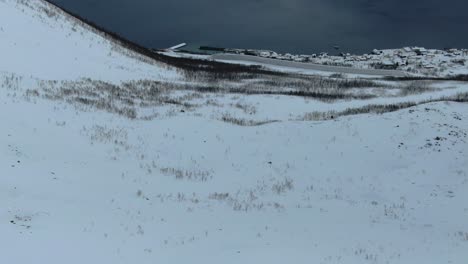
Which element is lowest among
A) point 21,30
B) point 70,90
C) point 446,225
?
point 446,225

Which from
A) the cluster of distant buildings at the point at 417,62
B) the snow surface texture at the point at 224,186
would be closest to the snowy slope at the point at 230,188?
the snow surface texture at the point at 224,186

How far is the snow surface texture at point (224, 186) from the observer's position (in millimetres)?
10125

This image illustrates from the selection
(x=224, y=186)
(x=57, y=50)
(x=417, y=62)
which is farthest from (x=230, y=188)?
(x=417, y=62)

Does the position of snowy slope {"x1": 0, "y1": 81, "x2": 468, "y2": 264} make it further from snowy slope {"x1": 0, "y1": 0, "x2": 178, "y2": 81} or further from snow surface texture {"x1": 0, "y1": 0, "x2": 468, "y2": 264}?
snowy slope {"x1": 0, "y1": 0, "x2": 178, "y2": 81}

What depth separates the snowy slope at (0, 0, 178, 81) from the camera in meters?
30.5

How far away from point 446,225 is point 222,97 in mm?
21742

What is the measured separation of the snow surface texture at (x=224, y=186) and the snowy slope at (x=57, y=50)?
565cm

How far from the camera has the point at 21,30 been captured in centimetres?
3584

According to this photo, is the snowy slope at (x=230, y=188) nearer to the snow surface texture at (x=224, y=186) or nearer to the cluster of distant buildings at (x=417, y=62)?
the snow surface texture at (x=224, y=186)

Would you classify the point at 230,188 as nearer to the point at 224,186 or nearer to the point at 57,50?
the point at 224,186

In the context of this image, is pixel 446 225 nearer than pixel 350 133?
Yes

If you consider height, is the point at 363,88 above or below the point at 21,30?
below

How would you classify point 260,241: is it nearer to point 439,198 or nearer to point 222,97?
point 439,198

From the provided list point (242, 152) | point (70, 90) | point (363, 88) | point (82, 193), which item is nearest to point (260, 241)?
point (82, 193)
